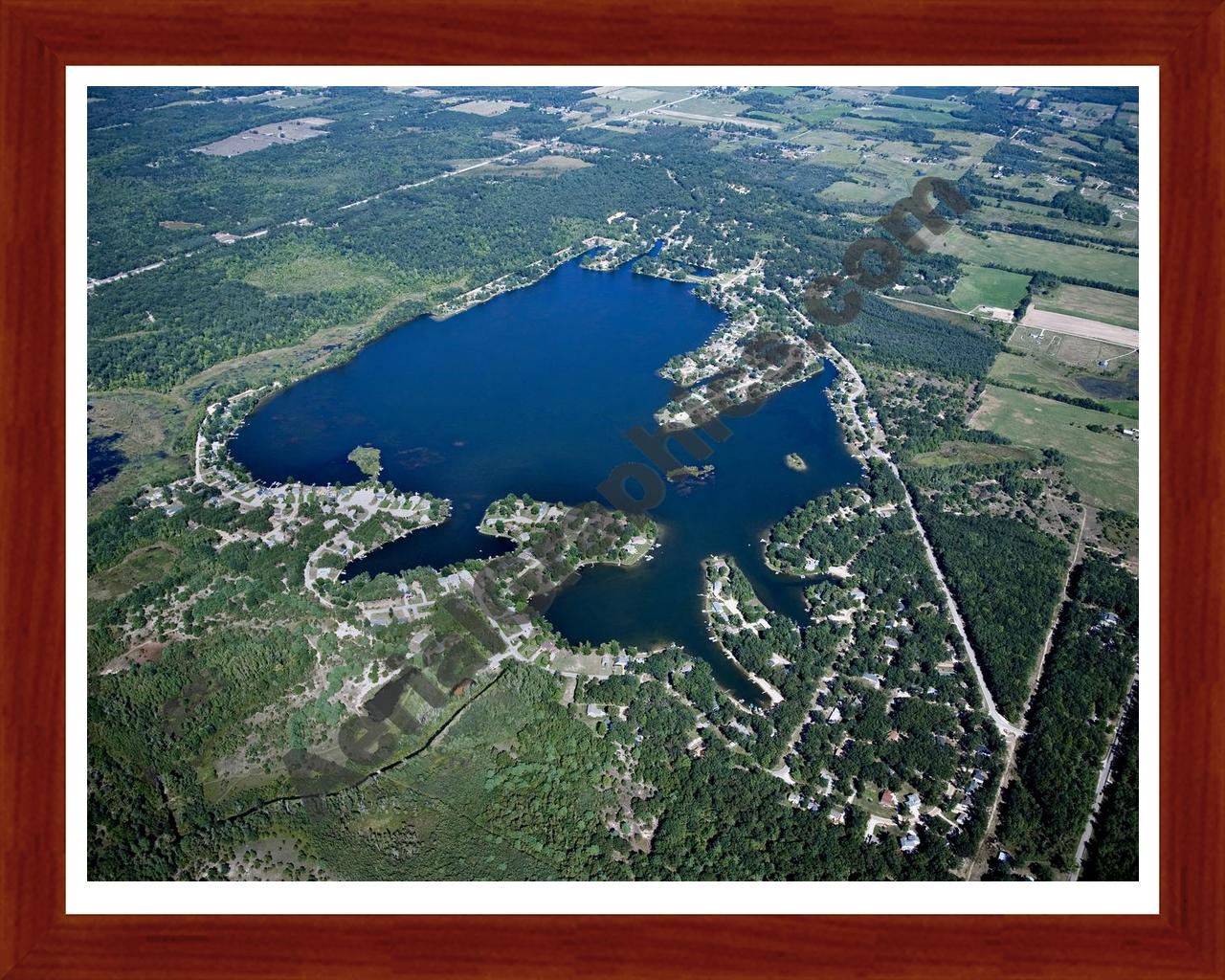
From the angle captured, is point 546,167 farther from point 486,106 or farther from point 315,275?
point 315,275

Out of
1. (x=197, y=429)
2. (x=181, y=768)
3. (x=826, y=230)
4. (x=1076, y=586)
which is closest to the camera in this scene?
(x=181, y=768)

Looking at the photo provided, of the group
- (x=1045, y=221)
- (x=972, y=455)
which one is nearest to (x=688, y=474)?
(x=972, y=455)

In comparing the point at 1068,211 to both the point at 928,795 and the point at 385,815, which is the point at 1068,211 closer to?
the point at 928,795

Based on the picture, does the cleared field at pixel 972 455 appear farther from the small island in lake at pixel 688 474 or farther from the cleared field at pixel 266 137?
the cleared field at pixel 266 137

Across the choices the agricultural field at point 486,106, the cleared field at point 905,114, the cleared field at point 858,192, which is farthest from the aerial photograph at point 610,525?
the agricultural field at point 486,106

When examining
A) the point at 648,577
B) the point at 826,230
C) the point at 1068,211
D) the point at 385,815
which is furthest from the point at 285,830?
the point at 1068,211

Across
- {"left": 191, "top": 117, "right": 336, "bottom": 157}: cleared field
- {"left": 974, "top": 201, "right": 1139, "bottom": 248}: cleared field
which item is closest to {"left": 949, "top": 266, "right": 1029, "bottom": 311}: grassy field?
{"left": 974, "top": 201, "right": 1139, "bottom": 248}: cleared field
